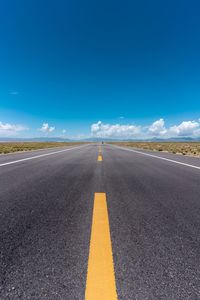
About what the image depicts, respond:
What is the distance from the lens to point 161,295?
46.4 inches

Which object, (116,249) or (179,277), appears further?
(116,249)

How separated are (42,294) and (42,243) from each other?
2.05 ft

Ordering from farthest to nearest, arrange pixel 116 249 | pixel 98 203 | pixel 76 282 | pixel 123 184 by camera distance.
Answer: pixel 123 184
pixel 98 203
pixel 116 249
pixel 76 282

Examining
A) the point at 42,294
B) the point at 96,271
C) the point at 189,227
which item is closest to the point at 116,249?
the point at 96,271

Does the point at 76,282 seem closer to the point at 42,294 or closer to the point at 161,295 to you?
the point at 42,294

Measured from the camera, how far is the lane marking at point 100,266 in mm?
1162

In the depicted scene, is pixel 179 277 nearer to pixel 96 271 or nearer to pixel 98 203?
pixel 96 271

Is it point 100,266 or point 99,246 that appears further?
point 99,246

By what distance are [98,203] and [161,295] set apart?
6.00 ft

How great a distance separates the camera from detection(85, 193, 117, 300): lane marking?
3.81 feet

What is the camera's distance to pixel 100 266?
1421 millimetres

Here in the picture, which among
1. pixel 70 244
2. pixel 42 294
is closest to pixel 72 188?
pixel 70 244

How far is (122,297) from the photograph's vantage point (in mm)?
1138

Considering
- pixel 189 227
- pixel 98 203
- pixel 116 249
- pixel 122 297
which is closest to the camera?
pixel 122 297
